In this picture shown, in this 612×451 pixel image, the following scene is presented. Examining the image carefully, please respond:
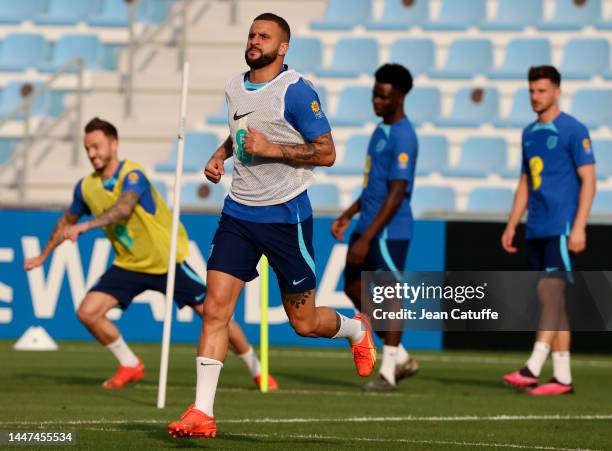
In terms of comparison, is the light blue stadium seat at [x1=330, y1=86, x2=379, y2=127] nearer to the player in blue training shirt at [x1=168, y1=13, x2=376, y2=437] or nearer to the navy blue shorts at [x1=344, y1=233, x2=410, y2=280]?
the navy blue shorts at [x1=344, y1=233, x2=410, y2=280]

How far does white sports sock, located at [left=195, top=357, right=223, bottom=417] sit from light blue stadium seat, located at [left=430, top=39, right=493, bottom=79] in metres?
13.7

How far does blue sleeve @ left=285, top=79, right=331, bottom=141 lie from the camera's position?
24.9 ft

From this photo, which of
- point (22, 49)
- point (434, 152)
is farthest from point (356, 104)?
point (22, 49)

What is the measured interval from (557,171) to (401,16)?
433 inches

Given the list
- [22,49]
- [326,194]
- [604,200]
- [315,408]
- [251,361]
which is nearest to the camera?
[315,408]

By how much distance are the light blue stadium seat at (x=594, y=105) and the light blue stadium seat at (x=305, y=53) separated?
377 centimetres

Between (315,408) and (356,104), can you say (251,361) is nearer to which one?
(315,408)

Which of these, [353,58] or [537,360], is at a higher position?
[353,58]

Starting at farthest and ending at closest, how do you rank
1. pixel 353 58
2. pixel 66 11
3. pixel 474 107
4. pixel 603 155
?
pixel 66 11, pixel 353 58, pixel 474 107, pixel 603 155

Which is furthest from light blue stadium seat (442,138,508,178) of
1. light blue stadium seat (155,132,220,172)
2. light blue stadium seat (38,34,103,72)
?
light blue stadium seat (38,34,103,72)

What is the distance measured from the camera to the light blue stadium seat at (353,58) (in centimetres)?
2109

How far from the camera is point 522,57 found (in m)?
20.8

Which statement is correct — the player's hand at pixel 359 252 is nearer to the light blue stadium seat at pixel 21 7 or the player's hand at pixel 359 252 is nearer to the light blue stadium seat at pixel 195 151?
the light blue stadium seat at pixel 195 151

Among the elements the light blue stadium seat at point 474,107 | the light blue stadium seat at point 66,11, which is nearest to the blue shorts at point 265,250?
the light blue stadium seat at point 474,107
